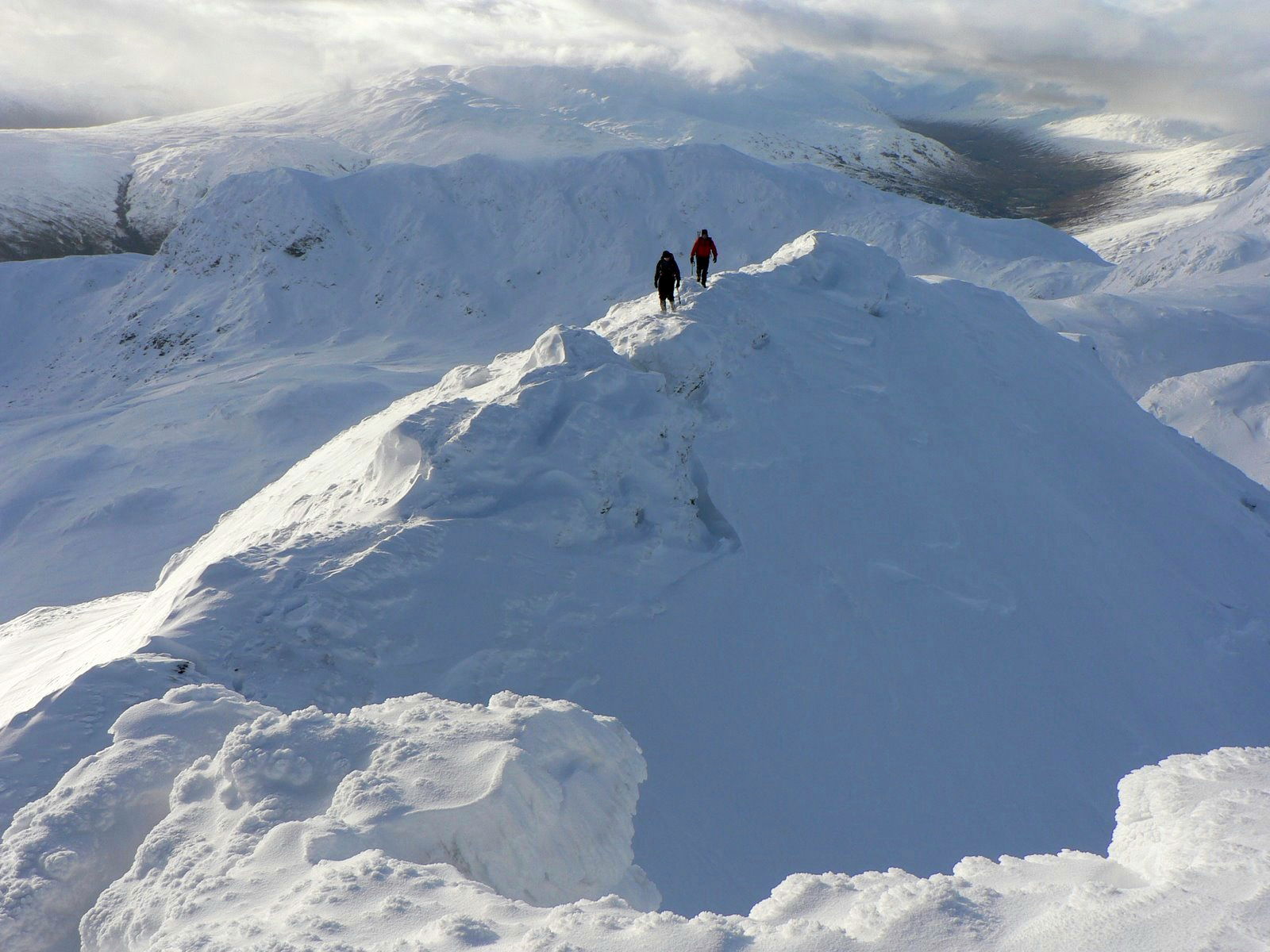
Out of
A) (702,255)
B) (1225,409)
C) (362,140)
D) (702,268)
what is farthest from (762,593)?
(362,140)

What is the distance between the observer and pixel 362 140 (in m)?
73.2

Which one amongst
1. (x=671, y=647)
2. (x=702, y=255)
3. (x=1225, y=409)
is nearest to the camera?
(x=671, y=647)

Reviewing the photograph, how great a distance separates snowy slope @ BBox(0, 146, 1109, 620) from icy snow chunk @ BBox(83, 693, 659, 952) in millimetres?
18099

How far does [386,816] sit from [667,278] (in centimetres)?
912

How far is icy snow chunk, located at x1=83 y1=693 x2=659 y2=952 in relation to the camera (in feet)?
12.4

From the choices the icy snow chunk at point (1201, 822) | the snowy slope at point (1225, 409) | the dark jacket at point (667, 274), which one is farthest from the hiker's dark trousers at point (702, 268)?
the snowy slope at point (1225, 409)

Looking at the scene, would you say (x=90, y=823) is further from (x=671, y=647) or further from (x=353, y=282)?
(x=353, y=282)

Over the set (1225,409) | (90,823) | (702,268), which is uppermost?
(702,268)

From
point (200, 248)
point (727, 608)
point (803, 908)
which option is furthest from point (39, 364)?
point (803, 908)

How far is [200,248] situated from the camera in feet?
118

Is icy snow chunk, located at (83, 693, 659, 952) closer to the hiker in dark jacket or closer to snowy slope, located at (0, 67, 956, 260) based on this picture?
the hiker in dark jacket

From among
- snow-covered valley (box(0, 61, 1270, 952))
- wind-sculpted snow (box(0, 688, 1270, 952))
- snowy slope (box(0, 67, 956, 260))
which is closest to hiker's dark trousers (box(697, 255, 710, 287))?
snow-covered valley (box(0, 61, 1270, 952))

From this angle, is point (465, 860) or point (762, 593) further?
point (762, 593)

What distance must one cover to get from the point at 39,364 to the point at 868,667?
1384 inches
